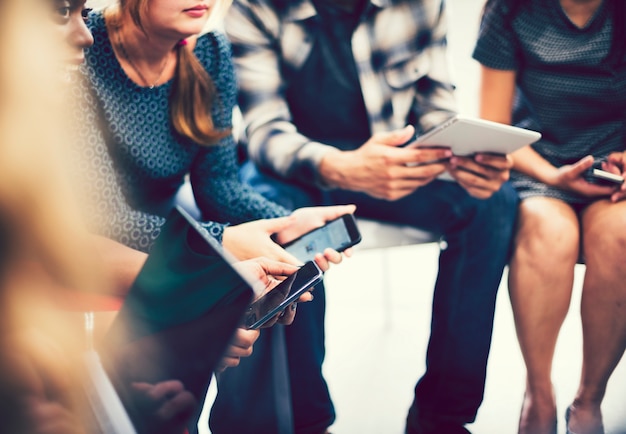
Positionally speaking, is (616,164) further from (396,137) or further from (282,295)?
(282,295)

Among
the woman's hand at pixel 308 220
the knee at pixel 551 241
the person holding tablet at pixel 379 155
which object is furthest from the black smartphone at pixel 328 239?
the knee at pixel 551 241

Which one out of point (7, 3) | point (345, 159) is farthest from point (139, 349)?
point (345, 159)

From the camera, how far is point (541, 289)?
0.69 meters

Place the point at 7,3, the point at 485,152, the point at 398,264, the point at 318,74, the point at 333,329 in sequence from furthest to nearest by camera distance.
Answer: the point at 398,264
the point at 333,329
the point at 318,74
the point at 485,152
the point at 7,3

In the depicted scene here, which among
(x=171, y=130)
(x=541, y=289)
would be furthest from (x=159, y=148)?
(x=541, y=289)

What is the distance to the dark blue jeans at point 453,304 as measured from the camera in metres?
0.68

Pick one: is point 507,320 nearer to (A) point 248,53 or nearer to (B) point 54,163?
(A) point 248,53

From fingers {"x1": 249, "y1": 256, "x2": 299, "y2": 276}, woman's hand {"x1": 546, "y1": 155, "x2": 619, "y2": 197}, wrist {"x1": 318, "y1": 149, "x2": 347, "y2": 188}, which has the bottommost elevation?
woman's hand {"x1": 546, "y1": 155, "x2": 619, "y2": 197}

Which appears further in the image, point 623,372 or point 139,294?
point 623,372

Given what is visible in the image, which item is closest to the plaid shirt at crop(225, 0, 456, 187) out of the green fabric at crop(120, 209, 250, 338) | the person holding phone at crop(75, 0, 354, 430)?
the person holding phone at crop(75, 0, 354, 430)

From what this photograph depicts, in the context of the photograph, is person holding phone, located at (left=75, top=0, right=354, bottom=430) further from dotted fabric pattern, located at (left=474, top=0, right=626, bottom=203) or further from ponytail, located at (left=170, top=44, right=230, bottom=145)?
dotted fabric pattern, located at (left=474, top=0, right=626, bottom=203)

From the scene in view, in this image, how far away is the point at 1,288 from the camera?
0.30 metres

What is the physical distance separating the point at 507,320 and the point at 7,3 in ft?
2.43

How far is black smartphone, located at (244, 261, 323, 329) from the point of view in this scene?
17.3 inches
